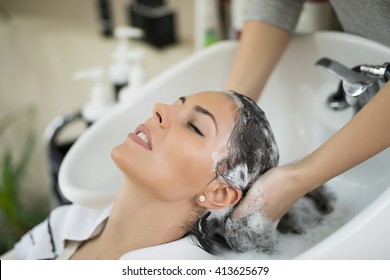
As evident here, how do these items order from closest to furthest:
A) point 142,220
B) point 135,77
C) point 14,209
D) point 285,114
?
point 142,220
point 285,114
point 135,77
point 14,209

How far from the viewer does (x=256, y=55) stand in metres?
1.03

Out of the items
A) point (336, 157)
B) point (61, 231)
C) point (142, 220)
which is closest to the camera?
point (336, 157)

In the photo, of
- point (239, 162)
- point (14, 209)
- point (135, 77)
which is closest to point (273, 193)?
point (239, 162)

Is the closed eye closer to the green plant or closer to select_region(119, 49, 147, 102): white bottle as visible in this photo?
select_region(119, 49, 147, 102): white bottle

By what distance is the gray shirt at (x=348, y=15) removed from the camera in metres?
0.88

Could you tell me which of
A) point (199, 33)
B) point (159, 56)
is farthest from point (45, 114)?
point (199, 33)

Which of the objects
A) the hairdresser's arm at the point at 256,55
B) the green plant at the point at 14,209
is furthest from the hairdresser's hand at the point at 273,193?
the green plant at the point at 14,209

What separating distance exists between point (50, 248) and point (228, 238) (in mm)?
362

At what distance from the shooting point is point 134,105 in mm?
1056

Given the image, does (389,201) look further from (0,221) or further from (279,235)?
(0,221)

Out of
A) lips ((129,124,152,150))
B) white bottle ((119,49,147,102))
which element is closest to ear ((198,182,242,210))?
lips ((129,124,152,150))

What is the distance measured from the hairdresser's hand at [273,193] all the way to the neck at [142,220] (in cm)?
9

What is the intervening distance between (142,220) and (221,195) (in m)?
0.15

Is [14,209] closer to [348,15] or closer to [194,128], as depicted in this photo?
[194,128]
